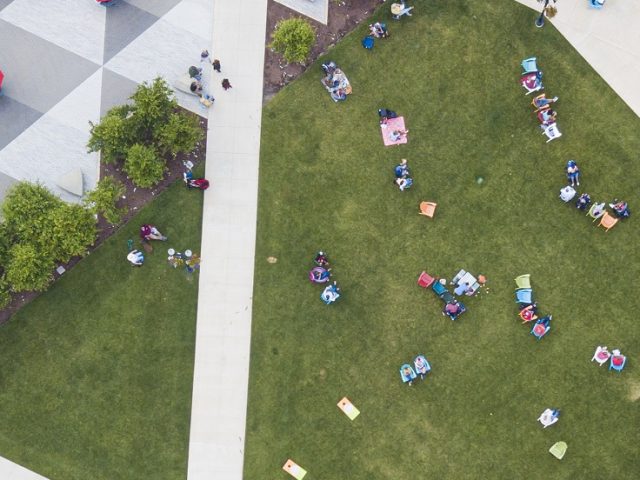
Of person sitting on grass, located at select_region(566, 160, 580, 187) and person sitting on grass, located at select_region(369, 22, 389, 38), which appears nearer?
person sitting on grass, located at select_region(566, 160, 580, 187)

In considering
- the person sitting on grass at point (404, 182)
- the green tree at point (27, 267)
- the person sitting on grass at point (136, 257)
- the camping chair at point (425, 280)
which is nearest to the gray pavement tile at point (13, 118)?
the green tree at point (27, 267)

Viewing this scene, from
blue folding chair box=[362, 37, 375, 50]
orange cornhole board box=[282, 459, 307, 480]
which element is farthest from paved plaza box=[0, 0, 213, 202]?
orange cornhole board box=[282, 459, 307, 480]

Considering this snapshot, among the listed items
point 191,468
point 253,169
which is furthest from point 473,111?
point 191,468

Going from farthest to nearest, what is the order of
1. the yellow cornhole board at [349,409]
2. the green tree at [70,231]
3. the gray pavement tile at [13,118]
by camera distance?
the gray pavement tile at [13,118] < the yellow cornhole board at [349,409] < the green tree at [70,231]

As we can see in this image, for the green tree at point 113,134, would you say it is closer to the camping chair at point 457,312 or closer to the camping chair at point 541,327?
the camping chair at point 457,312

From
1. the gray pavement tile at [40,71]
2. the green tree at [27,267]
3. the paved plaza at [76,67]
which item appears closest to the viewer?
the green tree at [27,267]

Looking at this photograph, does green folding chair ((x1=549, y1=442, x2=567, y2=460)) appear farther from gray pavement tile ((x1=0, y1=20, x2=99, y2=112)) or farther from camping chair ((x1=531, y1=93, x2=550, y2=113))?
gray pavement tile ((x1=0, y1=20, x2=99, y2=112))
